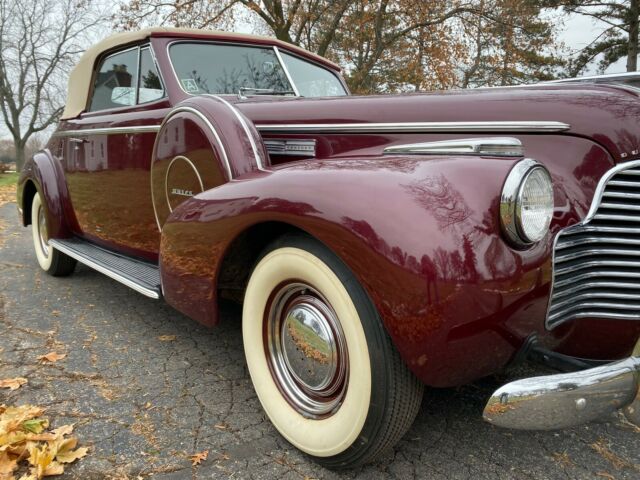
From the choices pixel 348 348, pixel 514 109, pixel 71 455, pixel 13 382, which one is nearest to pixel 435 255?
pixel 348 348

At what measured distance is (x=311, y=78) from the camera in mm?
3426

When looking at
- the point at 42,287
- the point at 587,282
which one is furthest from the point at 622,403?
the point at 42,287

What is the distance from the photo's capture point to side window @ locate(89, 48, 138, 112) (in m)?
3.21

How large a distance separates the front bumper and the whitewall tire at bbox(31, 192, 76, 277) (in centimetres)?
361

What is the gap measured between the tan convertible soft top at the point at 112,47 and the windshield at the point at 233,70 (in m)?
0.06

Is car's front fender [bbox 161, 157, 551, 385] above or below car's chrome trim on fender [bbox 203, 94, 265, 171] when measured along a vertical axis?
below

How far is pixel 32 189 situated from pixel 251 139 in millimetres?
3010

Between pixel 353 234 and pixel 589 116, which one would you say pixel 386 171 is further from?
pixel 589 116

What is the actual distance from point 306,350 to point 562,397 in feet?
2.68

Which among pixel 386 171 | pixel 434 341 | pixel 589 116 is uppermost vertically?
pixel 589 116

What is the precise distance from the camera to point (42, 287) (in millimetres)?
3742

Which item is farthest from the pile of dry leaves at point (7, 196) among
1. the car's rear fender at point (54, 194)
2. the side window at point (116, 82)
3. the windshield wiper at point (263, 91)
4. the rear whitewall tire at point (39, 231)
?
the windshield wiper at point (263, 91)

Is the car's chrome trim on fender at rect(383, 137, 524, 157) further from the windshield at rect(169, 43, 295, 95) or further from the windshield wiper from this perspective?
the windshield at rect(169, 43, 295, 95)

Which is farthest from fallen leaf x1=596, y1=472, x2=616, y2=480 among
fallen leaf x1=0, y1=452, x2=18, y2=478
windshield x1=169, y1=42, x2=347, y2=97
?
windshield x1=169, y1=42, x2=347, y2=97
